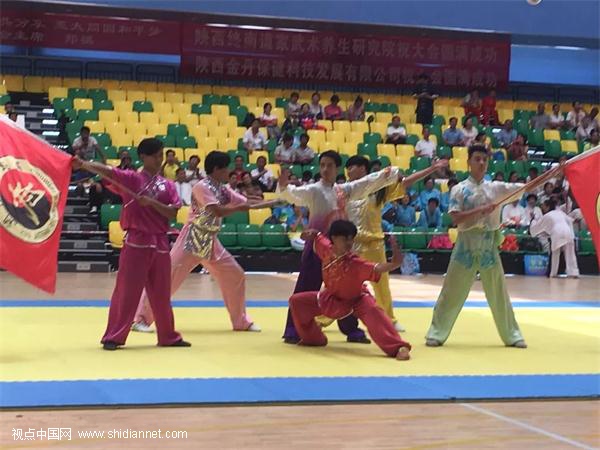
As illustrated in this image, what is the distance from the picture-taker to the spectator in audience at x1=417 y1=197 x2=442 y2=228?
57.2 ft

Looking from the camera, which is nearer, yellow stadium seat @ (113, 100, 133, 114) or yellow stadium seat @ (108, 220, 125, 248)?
yellow stadium seat @ (108, 220, 125, 248)

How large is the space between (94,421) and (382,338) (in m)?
2.88

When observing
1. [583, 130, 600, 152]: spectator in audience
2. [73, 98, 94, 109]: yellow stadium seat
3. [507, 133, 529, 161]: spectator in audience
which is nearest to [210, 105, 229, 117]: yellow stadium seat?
[73, 98, 94, 109]: yellow stadium seat

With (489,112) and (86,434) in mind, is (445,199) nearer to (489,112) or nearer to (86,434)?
(489,112)

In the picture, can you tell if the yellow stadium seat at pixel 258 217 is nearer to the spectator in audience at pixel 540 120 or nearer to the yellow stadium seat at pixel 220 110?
the yellow stadium seat at pixel 220 110

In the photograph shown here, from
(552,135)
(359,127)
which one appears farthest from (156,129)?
(552,135)

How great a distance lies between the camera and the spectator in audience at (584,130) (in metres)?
22.1

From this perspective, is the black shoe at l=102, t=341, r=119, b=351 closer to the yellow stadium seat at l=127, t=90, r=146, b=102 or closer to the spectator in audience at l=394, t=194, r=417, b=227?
the spectator in audience at l=394, t=194, r=417, b=227

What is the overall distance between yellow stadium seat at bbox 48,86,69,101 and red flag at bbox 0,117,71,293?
530 inches

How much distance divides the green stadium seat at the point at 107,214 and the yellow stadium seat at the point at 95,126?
2310 mm

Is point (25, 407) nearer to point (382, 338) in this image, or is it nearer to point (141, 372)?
point (141, 372)

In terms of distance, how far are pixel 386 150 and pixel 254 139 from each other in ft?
9.33

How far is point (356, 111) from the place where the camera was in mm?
21016

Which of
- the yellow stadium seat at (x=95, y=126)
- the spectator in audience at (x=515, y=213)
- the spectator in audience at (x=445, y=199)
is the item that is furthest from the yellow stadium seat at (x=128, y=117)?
the spectator in audience at (x=515, y=213)
